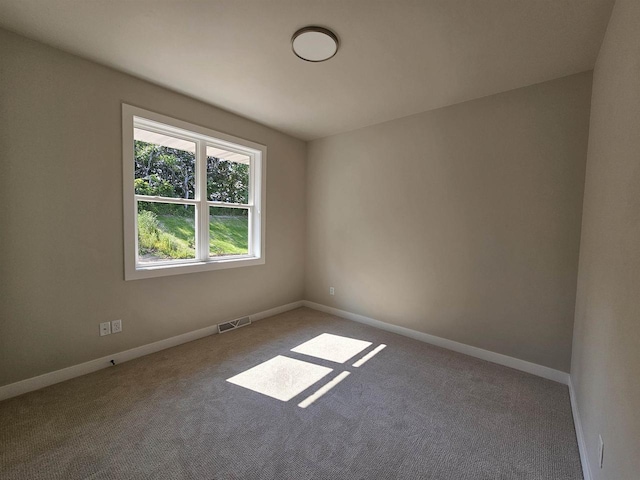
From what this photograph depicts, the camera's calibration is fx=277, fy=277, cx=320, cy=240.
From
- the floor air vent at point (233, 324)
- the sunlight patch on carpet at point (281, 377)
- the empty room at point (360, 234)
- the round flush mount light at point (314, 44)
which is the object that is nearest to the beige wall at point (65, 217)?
the empty room at point (360, 234)

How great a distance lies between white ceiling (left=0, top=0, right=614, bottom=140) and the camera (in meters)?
1.71

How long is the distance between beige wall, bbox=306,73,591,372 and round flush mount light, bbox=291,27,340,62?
1.55 metres

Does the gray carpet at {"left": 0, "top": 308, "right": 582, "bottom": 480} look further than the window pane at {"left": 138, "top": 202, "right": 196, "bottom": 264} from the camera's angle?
No

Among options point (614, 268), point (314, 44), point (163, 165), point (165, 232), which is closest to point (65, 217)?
point (165, 232)

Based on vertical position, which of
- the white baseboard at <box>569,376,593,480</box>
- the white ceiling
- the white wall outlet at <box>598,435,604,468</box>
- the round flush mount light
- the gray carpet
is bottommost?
the gray carpet

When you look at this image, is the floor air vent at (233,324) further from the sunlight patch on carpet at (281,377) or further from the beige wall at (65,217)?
the sunlight patch on carpet at (281,377)

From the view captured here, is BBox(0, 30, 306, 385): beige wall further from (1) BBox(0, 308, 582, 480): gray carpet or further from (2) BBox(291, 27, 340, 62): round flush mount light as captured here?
(2) BBox(291, 27, 340, 62): round flush mount light

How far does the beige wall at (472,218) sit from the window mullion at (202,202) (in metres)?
1.74

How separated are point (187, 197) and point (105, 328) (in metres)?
1.51

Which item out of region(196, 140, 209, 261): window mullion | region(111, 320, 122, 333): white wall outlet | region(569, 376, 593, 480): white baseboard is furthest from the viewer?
region(196, 140, 209, 261): window mullion

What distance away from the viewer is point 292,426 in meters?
1.84

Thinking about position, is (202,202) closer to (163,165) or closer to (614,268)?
(163,165)

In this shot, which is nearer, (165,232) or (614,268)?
(614,268)

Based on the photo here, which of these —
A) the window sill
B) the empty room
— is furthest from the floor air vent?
the window sill
